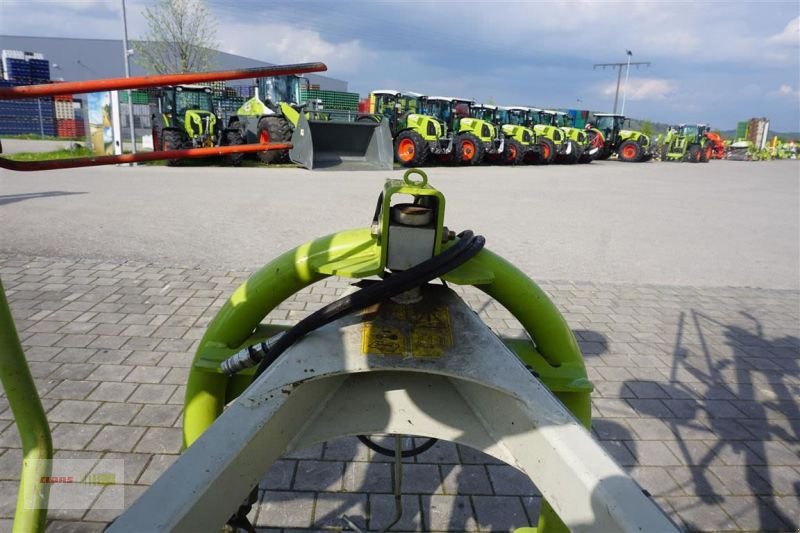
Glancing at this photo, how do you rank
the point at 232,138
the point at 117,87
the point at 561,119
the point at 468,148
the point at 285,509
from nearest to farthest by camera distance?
the point at 117,87, the point at 285,509, the point at 232,138, the point at 468,148, the point at 561,119

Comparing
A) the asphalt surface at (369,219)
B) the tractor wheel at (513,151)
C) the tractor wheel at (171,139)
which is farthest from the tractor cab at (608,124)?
the tractor wheel at (171,139)

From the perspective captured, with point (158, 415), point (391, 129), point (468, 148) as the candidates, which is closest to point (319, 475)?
point (158, 415)

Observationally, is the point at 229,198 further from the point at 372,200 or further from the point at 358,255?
the point at 358,255

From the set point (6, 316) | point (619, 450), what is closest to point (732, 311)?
point (619, 450)

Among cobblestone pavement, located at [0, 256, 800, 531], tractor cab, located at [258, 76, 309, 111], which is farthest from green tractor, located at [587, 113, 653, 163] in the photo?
cobblestone pavement, located at [0, 256, 800, 531]

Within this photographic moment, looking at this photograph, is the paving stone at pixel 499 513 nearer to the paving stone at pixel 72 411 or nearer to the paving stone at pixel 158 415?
the paving stone at pixel 158 415

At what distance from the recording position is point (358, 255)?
→ 4.57 feet

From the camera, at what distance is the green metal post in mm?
1211

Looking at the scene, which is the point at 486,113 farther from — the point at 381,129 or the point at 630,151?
the point at 381,129

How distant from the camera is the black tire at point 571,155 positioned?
22.2 m

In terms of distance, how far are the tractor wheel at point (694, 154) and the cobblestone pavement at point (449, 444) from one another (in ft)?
92.4

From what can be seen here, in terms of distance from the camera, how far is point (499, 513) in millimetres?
2305

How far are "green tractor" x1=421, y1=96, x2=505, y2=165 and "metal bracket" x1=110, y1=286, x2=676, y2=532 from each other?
17.8m

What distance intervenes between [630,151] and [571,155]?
646 centimetres
